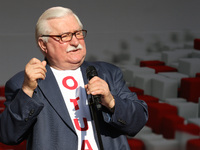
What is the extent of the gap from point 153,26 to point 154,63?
36 centimetres

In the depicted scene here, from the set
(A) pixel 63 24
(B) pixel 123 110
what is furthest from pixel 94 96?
(A) pixel 63 24

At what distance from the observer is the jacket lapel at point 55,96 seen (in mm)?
1037

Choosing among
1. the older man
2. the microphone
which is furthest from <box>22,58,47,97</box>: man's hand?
the microphone

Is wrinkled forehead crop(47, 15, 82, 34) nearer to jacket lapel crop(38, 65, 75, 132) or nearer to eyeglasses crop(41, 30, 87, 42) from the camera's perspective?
eyeglasses crop(41, 30, 87, 42)

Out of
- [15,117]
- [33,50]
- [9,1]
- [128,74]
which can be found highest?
→ [9,1]

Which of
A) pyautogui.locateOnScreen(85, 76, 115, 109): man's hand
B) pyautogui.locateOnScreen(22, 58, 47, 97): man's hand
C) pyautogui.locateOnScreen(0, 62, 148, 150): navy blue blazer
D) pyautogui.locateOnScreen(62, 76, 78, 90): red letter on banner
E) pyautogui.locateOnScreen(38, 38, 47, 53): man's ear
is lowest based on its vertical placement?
pyautogui.locateOnScreen(0, 62, 148, 150): navy blue blazer

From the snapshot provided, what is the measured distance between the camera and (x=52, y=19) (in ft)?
3.55

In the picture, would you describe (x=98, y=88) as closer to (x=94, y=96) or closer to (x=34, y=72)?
(x=94, y=96)

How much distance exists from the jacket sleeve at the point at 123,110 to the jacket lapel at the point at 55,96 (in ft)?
0.36

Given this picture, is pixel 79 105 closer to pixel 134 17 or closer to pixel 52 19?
pixel 52 19

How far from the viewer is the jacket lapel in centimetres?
104

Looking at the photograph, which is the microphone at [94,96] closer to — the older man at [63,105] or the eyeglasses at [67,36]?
the older man at [63,105]

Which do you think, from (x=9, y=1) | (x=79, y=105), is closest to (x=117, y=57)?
(x=9, y=1)

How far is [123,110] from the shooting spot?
3.40 feet
